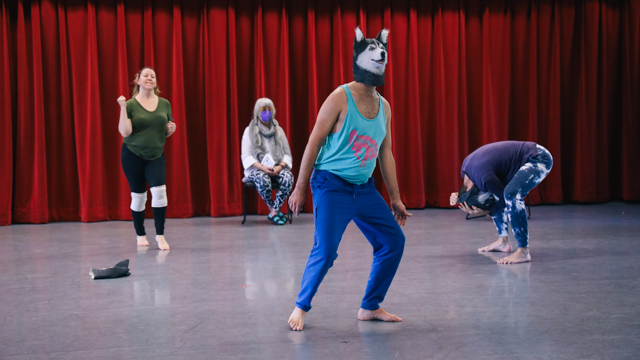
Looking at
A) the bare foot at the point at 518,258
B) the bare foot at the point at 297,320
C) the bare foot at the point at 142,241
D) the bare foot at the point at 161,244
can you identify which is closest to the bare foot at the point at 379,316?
the bare foot at the point at 297,320

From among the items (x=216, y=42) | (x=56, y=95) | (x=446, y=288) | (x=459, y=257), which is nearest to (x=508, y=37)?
(x=216, y=42)

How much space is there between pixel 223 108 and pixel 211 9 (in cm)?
108

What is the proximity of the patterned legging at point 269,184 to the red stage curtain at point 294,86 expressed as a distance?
0.81 meters

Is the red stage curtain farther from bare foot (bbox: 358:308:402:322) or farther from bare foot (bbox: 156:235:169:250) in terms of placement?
bare foot (bbox: 358:308:402:322)

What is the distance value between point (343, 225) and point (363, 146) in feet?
1.05

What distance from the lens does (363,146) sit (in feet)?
7.22

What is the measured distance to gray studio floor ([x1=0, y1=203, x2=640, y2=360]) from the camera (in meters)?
2.06

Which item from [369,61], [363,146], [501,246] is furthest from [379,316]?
[501,246]

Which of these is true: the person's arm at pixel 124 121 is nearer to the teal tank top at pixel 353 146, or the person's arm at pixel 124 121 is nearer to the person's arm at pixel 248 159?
the person's arm at pixel 248 159

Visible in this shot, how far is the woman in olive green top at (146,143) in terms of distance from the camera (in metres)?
4.04

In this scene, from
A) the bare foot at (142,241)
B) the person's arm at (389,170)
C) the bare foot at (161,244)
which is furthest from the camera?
the bare foot at (142,241)

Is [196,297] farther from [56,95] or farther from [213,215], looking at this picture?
[56,95]

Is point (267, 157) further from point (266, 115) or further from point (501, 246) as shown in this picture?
point (501, 246)

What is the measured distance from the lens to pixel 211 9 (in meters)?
6.14
